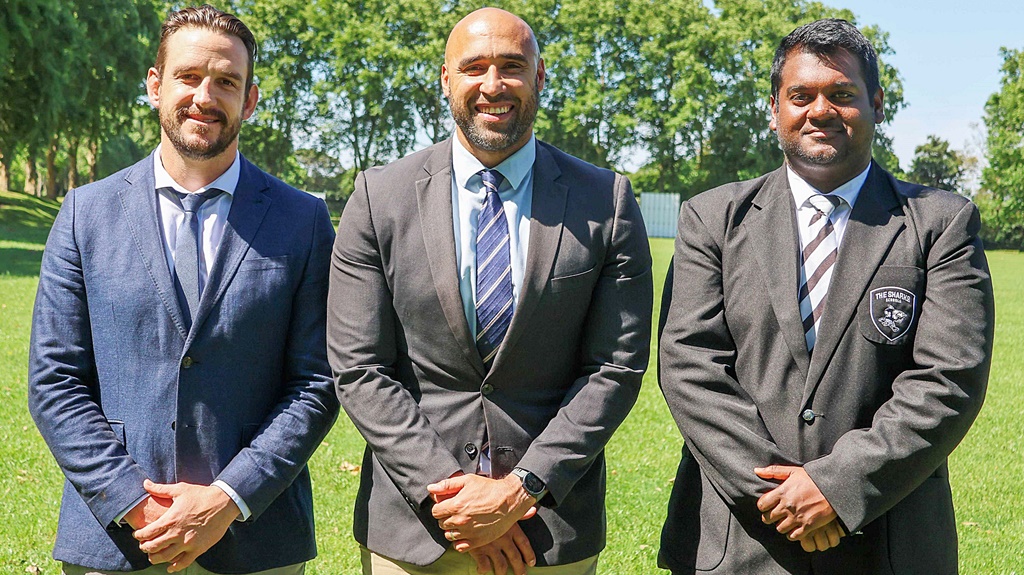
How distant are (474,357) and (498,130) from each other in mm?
877

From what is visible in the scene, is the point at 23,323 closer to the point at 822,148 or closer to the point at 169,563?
the point at 169,563

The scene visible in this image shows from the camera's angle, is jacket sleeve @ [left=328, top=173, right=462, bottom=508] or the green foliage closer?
jacket sleeve @ [left=328, top=173, right=462, bottom=508]

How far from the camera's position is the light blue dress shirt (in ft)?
12.1

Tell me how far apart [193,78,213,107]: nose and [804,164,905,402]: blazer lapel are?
246 centimetres

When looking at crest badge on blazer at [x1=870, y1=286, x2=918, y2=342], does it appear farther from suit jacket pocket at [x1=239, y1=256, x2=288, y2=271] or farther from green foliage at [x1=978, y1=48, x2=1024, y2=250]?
green foliage at [x1=978, y1=48, x2=1024, y2=250]

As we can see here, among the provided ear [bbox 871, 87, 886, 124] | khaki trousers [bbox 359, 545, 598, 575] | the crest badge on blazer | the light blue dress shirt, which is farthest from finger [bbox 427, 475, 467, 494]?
ear [bbox 871, 87, 886, 124]

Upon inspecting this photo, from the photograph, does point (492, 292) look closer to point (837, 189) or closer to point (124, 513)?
point (837, 189)

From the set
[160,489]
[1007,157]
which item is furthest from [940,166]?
[160,489]

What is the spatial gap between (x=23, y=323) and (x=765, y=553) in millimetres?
13647

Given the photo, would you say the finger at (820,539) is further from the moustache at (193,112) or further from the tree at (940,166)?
the tree at (940,166)

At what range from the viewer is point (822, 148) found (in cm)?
369

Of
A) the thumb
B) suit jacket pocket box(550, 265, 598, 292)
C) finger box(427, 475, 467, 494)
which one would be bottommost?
the thumb

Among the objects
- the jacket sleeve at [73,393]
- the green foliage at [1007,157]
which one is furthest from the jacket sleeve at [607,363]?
the green foliage at [1007,157]

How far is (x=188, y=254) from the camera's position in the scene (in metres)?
3.66
